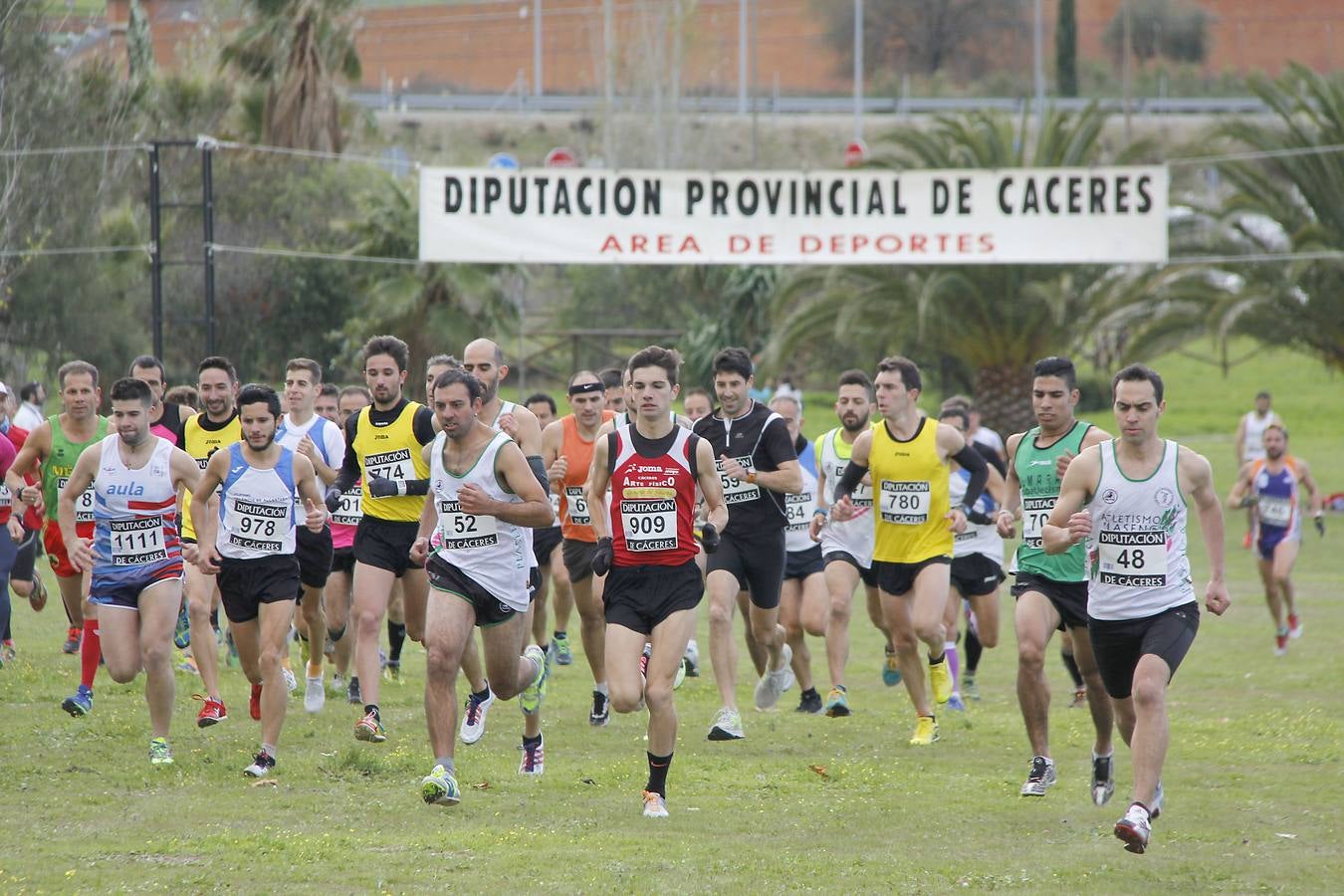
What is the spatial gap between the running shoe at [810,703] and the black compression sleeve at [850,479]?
1845mm

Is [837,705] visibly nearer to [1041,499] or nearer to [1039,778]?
[1039,778]

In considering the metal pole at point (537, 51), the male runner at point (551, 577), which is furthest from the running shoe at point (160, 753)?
the metal pole at point (537, 51)

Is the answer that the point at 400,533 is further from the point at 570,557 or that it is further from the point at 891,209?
the point at 891,209

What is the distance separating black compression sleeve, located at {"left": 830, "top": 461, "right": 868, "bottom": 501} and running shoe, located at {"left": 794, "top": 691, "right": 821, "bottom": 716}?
184 centimetres

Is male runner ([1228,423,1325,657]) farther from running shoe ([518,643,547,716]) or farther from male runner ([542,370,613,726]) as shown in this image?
running shoe ([518,643,547,716])

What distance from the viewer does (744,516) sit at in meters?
11.6

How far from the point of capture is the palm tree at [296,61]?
3450 cm

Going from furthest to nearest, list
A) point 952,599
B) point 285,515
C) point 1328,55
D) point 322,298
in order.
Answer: point 1328,55 → point 322,298 → point 952,599 → point 285,515

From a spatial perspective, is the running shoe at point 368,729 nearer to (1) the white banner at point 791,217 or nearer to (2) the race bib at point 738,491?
(2) the race bib at point 738,491

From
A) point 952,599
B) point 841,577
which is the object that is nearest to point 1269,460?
point 952,599

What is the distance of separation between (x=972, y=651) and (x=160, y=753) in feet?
22.8

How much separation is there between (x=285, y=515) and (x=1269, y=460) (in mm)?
11124

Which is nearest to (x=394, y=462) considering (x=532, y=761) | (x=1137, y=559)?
(x=532, y=761)

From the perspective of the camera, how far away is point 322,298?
3706 cm
